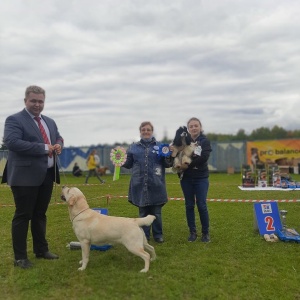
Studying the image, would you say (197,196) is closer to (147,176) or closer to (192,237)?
(192,237)

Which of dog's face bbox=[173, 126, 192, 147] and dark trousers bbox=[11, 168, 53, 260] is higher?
dog's face bbox=[173, 126, 192, 147]

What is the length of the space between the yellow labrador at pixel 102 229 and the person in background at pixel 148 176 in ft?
3.65

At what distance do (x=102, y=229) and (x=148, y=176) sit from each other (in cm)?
149

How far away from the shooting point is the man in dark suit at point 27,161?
4305 millimetres

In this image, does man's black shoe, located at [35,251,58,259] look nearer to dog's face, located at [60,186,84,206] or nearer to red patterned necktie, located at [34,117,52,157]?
dog's face, located at [60,186,84,206]

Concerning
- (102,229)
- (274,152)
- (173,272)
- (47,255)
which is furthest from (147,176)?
(274,152)

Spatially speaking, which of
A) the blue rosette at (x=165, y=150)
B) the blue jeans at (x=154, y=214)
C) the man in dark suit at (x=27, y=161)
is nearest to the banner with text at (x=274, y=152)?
the blue jeans at (x=154, y=214)

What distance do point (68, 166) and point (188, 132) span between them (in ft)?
75.3

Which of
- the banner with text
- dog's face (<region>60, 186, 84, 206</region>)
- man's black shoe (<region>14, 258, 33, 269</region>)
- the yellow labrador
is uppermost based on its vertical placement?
the banner with text

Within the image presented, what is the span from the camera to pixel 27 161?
14.3 ft

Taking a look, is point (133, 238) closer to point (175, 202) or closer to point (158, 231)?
point (158, 231)

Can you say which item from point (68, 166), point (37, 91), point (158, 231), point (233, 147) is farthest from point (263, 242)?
point (68, 166)

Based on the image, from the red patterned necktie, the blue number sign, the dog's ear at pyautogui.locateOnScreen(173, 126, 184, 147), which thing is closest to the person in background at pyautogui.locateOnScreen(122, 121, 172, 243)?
the dog's ear at pyautogui.locateOnScreen(173, 126, 184, 147)

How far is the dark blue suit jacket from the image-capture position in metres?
4.25
